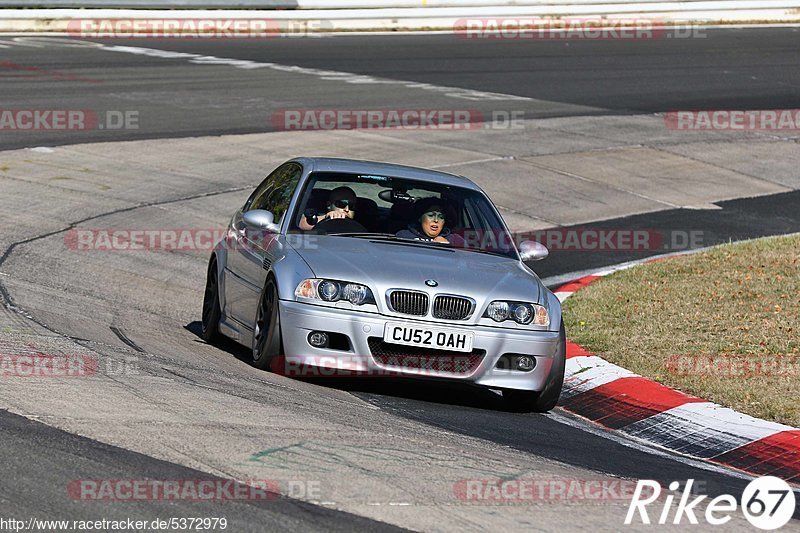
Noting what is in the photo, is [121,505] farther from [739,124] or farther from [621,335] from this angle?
[739,124]

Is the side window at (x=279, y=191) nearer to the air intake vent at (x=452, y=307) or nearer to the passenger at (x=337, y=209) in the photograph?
the passenger at (x=337, y=209)

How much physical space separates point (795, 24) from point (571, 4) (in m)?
7.60

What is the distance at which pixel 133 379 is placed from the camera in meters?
7.47

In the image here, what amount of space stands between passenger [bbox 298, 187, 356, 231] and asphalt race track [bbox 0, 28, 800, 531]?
107cm

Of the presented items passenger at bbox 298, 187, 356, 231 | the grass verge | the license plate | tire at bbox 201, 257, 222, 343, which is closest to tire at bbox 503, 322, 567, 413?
the license plate

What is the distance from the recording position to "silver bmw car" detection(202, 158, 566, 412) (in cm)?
827

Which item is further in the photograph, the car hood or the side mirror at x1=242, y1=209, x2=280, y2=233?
the side mirror at x1=242, y1=209, x2=280, y2=233

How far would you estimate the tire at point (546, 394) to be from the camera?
8.63 meters

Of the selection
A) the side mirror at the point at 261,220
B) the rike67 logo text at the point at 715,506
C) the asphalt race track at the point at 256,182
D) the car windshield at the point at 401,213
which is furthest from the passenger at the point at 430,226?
the rike67 logo text at the point at 715,506

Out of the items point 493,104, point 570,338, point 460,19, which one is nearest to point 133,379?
point 570,338

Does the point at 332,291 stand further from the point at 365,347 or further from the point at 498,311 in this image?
the point at 498,311

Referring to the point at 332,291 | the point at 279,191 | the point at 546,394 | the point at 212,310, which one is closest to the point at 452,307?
the point at 332,291

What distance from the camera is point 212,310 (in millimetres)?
10047

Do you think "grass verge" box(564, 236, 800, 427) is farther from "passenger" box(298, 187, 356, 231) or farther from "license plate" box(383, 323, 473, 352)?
"passenger" box(298, 187, 356, 231)
